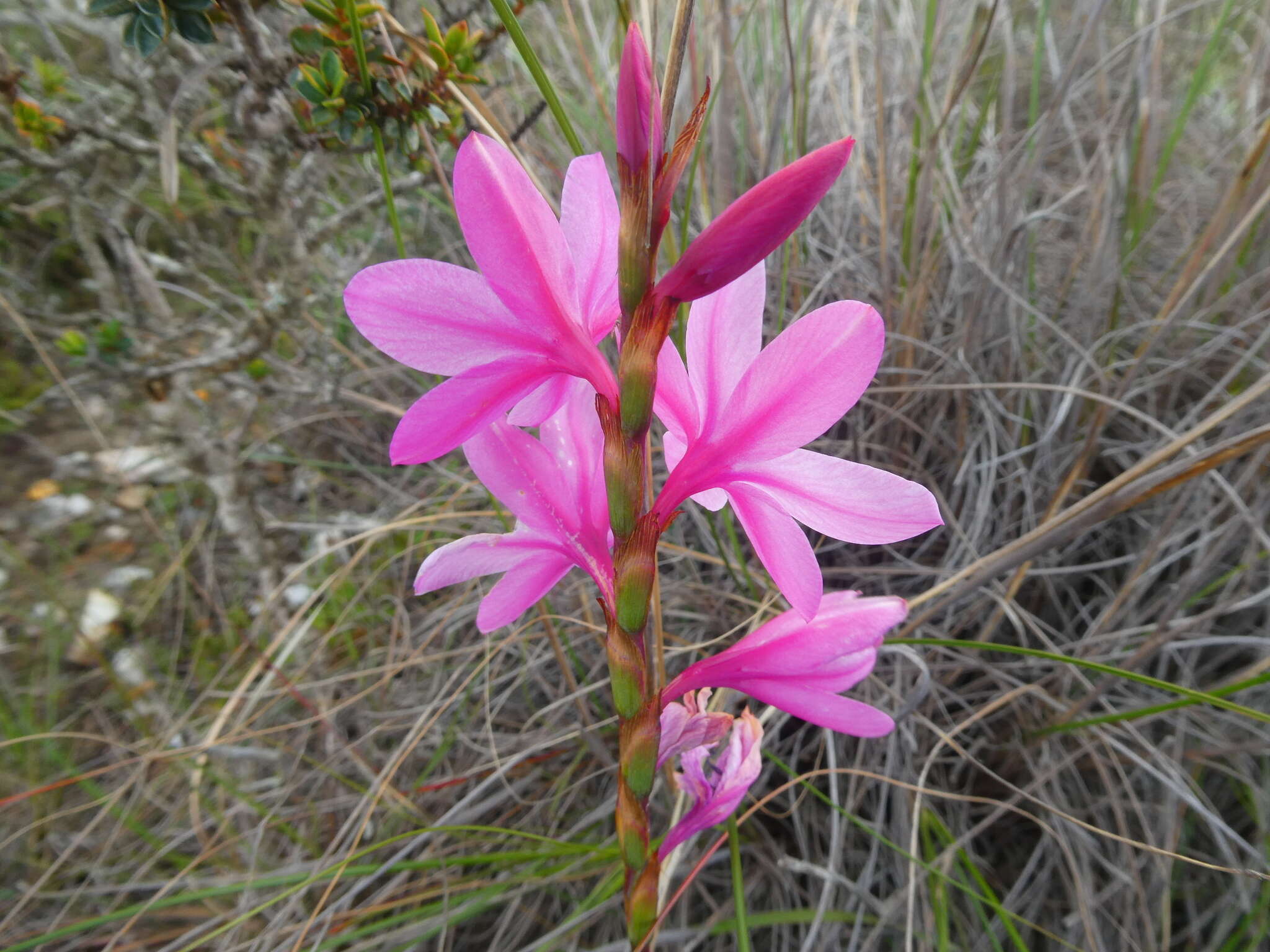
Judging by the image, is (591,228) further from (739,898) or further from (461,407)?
(739,898)

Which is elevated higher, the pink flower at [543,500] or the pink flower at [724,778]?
the pink flower at [543,500]

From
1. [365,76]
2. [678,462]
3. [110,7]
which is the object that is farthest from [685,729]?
[110,7]

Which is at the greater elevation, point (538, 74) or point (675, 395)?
point (538, 74)

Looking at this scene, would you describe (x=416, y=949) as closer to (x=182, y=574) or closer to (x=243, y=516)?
(x=243, y=516)

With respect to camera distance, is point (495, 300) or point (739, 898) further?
point (739, 898)

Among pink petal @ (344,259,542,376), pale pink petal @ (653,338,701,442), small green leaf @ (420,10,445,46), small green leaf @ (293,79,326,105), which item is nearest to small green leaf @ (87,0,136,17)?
small green leaf @ (293,79,326,105)

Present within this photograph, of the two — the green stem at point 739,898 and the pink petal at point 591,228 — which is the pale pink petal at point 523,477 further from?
the green stem at point 739,898

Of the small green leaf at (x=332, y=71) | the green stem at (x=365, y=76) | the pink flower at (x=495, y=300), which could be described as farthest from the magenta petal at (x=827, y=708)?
the small green leaf at (x=332, y=71)
